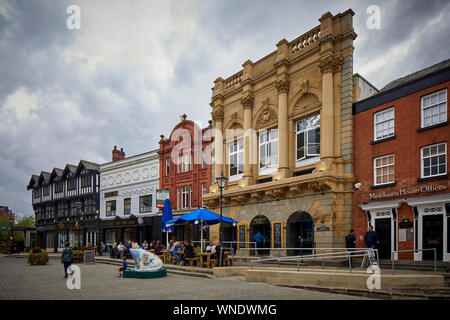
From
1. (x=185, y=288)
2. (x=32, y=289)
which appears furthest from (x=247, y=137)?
(x=32, y=289)

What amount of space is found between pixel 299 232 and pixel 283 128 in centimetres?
595

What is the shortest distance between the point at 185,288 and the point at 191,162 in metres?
20.3

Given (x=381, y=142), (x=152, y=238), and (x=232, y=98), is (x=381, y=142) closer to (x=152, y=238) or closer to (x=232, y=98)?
(x=232, y=98)

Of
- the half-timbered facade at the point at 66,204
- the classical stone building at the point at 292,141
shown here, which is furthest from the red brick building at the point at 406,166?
the half-timbered facade at the point at 66,204

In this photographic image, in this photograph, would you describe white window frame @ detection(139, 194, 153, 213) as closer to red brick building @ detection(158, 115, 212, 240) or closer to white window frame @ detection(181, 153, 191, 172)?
red brick building @ detection(158, 115, 212, 240)

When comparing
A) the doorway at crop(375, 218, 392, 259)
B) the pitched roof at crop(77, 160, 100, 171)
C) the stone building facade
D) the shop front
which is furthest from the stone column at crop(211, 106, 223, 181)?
the pitched roof at crop(77, 160, 100, 171)

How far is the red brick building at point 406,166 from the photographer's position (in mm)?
14478

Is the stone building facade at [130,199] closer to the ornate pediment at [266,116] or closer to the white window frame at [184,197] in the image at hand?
the white window frame at [184,197]

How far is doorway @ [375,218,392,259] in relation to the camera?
1593 cm

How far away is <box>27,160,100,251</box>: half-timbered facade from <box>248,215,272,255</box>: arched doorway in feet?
76.2

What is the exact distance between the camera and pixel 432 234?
47.2 feet

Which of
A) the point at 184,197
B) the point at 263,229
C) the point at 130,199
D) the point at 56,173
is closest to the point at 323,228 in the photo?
the point at 263,229

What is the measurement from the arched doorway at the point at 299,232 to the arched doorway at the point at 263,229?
5.04ft
